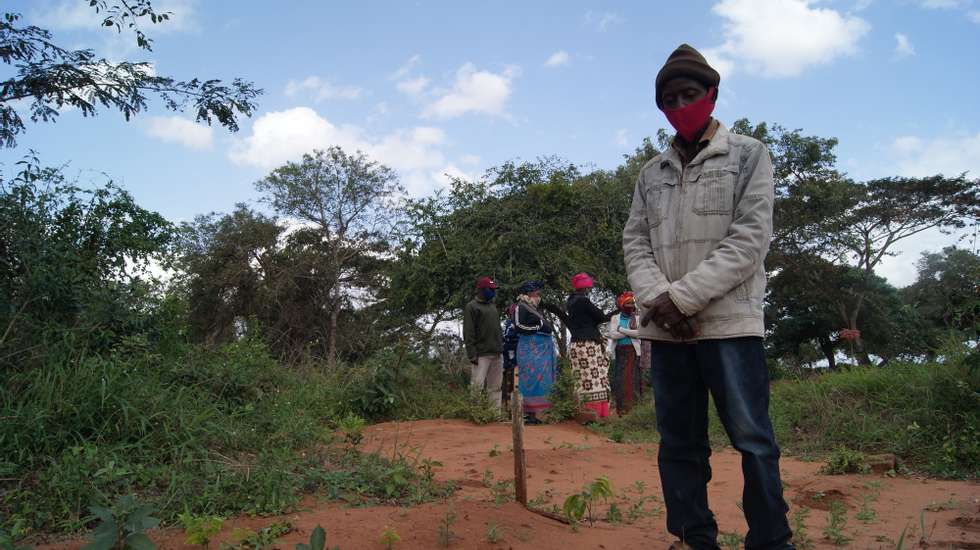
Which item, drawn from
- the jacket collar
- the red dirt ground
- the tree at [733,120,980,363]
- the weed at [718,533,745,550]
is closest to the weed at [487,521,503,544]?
the red dirt ground

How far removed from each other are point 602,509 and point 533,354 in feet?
14.9

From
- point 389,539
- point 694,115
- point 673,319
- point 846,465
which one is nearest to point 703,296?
point 673,319

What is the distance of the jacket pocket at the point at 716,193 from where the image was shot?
8.16 ft

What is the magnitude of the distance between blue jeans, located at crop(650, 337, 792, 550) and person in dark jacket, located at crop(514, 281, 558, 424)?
215 inches

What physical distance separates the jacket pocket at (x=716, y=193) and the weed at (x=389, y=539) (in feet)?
5.28

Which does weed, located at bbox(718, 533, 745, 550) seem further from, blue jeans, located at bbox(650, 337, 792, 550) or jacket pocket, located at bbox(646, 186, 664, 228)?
jacket pocket, located at bbox(646, 186, 664, 228)

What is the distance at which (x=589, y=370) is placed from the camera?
7.87 meters

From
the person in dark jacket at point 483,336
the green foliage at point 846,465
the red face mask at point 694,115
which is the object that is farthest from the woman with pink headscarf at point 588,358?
the red face mask at point 694,115

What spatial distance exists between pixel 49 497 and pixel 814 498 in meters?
3.86

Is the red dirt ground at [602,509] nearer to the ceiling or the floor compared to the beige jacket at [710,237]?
nearer to the floor

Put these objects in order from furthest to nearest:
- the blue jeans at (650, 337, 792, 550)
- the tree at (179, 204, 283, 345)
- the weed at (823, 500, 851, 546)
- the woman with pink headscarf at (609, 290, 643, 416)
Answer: the tree at (179, 204, 283, 345), the woman with pink headscarf at (609, 290, 643, 416), the weed at (823, 500, 851, 546), the blue jeans at (650, 337, 792, 550)

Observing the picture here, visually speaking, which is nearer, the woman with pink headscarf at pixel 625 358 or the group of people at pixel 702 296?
the group of people at pixel 702 296

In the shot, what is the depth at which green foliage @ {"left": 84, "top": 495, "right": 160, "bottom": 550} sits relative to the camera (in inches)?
88.0

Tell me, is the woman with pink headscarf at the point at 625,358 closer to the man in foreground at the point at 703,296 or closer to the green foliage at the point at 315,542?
the man in foreground at the point at 703,296
